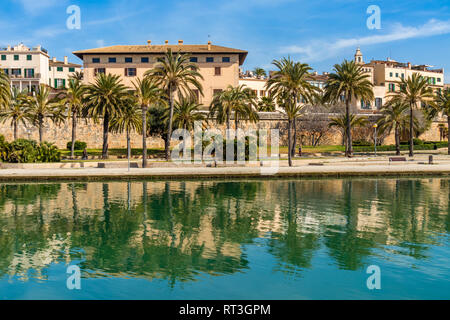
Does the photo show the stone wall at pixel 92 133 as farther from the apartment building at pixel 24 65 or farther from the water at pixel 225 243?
the water at pixel 225 243

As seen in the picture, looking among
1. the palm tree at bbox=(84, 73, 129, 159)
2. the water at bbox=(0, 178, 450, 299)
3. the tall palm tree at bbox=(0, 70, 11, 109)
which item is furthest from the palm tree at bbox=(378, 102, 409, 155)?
the tall palm tree at bbox=(0, 70, 11, 109)

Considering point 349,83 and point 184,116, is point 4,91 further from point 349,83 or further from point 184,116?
point 349,83

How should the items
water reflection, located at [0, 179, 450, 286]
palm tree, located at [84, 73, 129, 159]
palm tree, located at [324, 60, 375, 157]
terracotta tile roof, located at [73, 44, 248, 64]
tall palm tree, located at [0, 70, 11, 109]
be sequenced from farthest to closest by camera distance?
terracotta tile roof, located at [73, 44, 248, 64]
palm tree, located at [324, 60, 375, 157]
palm tree, located at [84, 73, 129, 159]
tall palm tree, located at [0, 70, 11, 109]
water reflection, located at [0, 179, 450, 286]

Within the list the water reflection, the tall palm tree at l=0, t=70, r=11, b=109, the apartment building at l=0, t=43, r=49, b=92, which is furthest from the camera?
the apartment building at l=0, t=43, r=49, b=92

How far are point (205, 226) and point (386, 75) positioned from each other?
9363 cm

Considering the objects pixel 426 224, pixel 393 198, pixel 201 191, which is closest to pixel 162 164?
pixel 201 191

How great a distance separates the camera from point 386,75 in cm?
10038

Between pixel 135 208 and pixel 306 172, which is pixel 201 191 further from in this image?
pixel 306 172

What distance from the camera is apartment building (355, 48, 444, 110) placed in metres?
95.9

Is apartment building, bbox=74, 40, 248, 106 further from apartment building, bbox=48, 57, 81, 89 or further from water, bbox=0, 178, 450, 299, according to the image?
water, bbox=0, 178, 450, 299

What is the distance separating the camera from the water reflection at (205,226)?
13484 mm

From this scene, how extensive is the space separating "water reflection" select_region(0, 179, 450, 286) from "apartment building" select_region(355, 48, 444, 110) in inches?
2779

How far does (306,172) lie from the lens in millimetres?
34562

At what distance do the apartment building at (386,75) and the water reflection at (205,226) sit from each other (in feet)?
232
